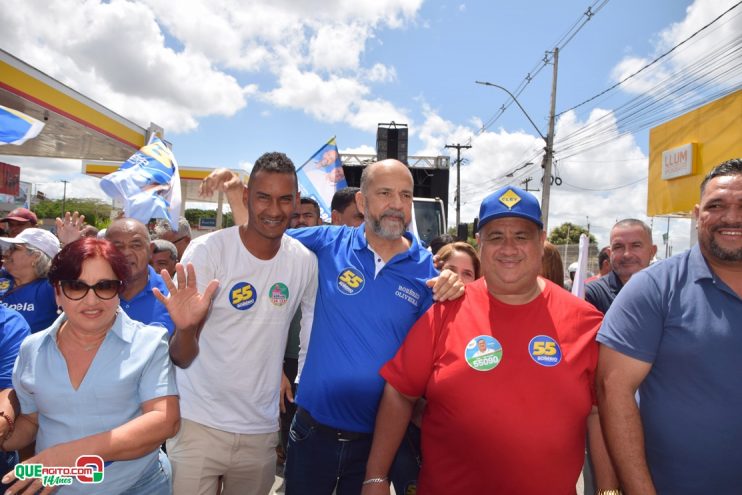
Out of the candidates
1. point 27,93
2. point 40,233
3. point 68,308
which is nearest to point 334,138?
point 40,233

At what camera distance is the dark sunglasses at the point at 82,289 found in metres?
2.03

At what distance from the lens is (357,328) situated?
2.54 m

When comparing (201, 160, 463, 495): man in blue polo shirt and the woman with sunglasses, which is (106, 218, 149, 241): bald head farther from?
the woman with sunglasses

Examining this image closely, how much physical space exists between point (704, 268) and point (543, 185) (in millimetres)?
16337

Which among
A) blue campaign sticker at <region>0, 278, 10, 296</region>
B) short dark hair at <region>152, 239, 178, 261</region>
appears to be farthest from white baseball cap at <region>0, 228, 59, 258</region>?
short dark hair at <region>152, 239, 178, 261</region>

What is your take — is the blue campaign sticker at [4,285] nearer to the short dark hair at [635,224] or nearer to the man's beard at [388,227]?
the man's beard at [388,227]

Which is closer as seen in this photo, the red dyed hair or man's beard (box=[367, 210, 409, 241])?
the red dyed hair

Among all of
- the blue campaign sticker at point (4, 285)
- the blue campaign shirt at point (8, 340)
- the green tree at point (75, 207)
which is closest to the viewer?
the blue campaign shirt at point (8, 340)

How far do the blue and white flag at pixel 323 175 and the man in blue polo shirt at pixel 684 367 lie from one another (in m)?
5.78

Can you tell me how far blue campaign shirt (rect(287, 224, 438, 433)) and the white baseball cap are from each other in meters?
2.50

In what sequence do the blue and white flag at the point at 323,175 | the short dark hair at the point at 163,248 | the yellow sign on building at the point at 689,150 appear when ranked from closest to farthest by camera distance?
the short dark hair at the point at 163,248 → the blue and white flag at the point at 323,175 → the yellow sign on building at the point at 689,150

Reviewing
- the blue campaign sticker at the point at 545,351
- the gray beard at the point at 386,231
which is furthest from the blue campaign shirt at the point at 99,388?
the blue campaign sticker at the point at 545,351

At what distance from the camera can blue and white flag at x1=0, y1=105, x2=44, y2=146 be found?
18.0 ft

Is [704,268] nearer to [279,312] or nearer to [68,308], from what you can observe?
[279,312]
